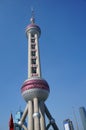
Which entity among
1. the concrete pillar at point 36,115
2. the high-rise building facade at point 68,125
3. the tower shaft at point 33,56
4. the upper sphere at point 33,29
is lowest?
the concrete pillar at point 36,115

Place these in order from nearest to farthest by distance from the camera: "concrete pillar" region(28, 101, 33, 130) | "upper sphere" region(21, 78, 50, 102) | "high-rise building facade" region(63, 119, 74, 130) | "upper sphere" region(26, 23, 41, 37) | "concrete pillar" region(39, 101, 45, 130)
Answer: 1. "concrete pillar" region(28, 101, 33, 130)
2. "concrete pillar" region(39, 101, 45, 130)
3. "upper sphere" region(21, 78, 50, 102)
4. "upper sphere" region(26, 23, 41, 37)
5. "high-rise building facade" region(63, 119, 74, 130)

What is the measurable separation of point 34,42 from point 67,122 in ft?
169

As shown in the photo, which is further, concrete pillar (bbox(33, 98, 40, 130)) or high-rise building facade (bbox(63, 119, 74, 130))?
high-rise building facade (bbox(63, 119, 74, 130))

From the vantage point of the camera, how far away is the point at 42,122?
188 feet

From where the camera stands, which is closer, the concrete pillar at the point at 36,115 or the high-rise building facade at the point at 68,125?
the concrete pillar at the point at 36,115

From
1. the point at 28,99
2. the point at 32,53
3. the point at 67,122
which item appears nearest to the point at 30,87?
the point at 28,99

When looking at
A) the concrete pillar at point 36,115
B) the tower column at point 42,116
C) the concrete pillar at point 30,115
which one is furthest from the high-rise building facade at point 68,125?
the concrete pillar at point 36,115

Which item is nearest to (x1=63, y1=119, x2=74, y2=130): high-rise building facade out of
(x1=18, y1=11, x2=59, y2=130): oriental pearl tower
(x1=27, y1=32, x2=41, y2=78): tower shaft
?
(x1=18, y1=11, x2=59, y2=130): oriental pearl tower

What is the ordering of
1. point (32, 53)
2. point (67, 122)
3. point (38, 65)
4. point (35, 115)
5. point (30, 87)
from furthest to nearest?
point (67, 122), point (32, 53), point (38, 65), point (30, 87), point (35, 115)

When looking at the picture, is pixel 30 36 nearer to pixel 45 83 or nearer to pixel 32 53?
pixel 32 53

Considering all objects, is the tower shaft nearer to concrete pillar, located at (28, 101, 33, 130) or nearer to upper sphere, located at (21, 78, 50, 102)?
upper sphere, located at (21, 78, 50, 102)

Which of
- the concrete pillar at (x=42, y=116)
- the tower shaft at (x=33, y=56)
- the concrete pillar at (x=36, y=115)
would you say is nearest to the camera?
the concrete pillar at (x=36, y=115)

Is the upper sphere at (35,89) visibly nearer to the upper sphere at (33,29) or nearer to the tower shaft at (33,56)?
the tower shaft at (33,56)

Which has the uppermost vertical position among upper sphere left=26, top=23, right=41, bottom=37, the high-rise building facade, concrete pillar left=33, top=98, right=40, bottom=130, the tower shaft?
upper sphere left=26, top=23, right=41, bottom=37
